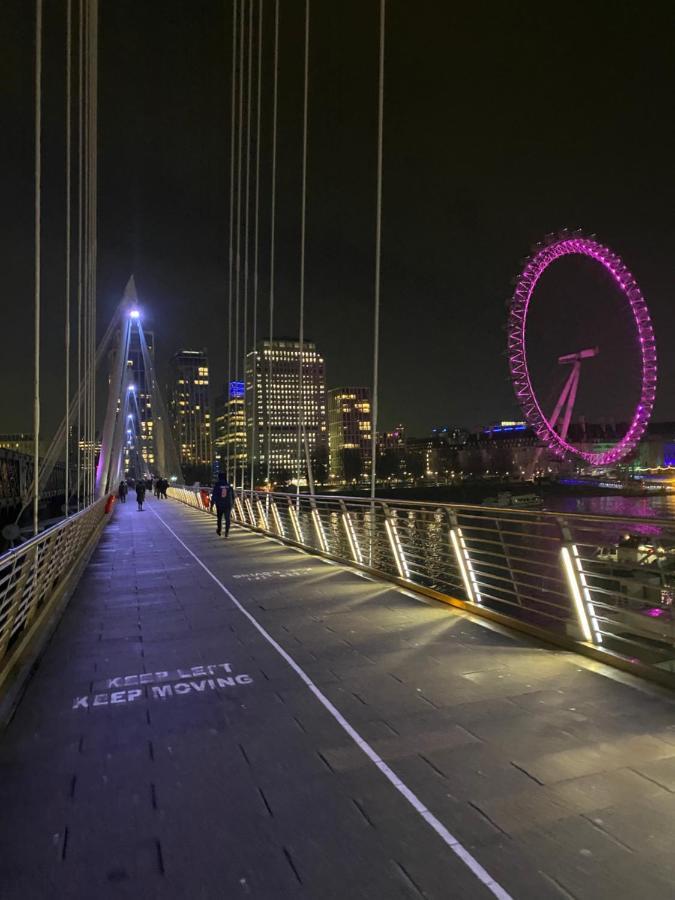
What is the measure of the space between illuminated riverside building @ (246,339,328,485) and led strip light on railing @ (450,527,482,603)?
1953 centimetres

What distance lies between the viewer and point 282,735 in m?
4.36

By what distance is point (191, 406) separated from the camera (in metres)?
138

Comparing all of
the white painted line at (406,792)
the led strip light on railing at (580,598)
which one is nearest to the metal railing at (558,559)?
the led strip light on railing at (580,598)

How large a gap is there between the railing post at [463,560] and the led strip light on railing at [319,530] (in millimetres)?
6072

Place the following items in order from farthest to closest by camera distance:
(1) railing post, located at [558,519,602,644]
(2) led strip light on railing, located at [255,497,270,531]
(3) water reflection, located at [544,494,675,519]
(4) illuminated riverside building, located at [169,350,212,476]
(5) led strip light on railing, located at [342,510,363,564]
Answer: (4) illuminated riverside building, located at [169,350,212,476] < (3) water reflection, located at [544,494,675,519] < (2) led strip light on railing, located at [255,497,270,531] < (5) led strip light on railing, located at [342,510,363,564] < (1) railing post, located at [558,519,602,644]

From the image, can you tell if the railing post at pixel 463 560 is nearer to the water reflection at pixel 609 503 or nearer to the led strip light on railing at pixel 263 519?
the led strip light on railing at pixel 263 519

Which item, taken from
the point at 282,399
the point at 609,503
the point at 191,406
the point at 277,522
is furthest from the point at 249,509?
the point at 191,406

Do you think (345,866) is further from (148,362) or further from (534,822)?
(148,362)

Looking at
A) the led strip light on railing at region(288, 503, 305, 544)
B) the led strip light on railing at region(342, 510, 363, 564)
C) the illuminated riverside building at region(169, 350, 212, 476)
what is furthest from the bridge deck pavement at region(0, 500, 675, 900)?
the illuminated riverside building at region(169, 350, 212, 476)

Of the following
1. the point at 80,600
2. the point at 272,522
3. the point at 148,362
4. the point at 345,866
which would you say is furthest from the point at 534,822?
the point at 148,362

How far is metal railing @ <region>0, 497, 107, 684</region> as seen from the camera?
5.82 m

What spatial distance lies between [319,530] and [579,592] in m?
9.00

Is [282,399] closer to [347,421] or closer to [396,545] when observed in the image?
[347,421]

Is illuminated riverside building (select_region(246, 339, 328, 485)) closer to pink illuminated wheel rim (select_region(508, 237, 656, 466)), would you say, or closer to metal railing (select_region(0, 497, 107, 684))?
pink illuminated wheel rim (select_region(508, 237, 656, 466))
